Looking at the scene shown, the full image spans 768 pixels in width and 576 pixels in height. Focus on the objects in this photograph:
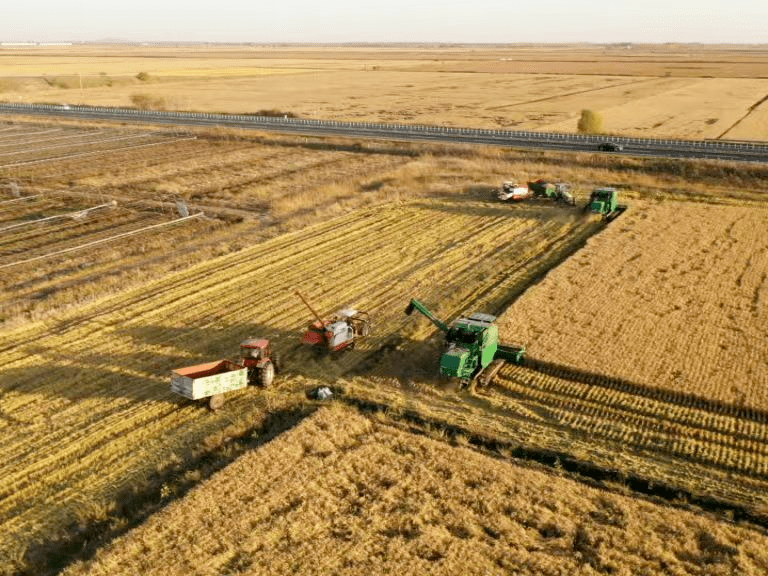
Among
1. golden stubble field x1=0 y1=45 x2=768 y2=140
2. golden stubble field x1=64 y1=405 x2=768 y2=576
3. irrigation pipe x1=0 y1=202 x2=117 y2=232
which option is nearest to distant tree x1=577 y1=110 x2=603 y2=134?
golden stubble field x1=0 y1=45 x2=768 y2=140

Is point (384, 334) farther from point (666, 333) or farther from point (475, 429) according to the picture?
point (666, 333)

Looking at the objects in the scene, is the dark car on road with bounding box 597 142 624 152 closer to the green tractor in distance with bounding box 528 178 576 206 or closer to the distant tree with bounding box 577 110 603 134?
the distant tree with bounding box 577 110 603 134

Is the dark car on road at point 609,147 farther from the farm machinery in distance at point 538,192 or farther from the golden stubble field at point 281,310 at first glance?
the farm machinery in distance at point 538,192

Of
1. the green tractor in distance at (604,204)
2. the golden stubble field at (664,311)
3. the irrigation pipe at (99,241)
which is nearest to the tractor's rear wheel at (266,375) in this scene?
the golden stubble field at (664,311)

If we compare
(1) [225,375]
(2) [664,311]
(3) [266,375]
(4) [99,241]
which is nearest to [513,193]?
(2) [664,311]

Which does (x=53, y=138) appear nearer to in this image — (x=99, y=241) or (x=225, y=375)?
(x=99, y=241)
